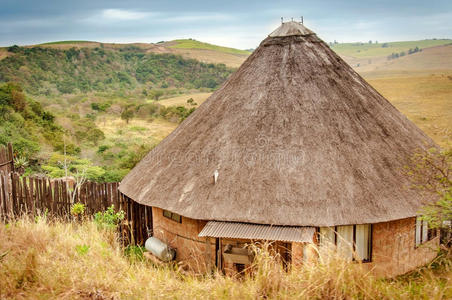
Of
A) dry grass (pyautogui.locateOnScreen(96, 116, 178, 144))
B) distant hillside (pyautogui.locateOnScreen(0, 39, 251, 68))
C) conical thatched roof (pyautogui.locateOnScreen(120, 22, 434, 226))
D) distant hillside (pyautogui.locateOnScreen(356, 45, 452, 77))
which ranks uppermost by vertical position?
distant hillside (pyautogui.locateOnScreen(0, 39, 251, 68))

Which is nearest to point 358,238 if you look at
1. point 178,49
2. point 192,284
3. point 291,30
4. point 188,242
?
point 188,242

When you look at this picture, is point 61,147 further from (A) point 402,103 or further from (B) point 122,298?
(A) point 402,103

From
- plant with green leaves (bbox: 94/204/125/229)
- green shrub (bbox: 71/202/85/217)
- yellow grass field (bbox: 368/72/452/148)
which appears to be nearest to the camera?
plant with green leaves (bbox: 94/204/125/229)

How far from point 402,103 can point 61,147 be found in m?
46.9

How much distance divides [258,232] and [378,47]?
193m

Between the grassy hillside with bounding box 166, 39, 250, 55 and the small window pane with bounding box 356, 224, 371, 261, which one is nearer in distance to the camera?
the small window pane with bounding box 356, 224, 371, 261

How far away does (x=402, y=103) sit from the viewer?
2267 inches

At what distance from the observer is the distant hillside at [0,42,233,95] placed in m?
66.4

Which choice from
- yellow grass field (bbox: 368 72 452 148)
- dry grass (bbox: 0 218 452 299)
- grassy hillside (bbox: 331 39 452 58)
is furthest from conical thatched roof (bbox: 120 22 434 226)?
grassy hillside (bbox: 331 39 452 58)

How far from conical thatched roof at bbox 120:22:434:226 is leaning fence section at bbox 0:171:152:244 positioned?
1.30 m

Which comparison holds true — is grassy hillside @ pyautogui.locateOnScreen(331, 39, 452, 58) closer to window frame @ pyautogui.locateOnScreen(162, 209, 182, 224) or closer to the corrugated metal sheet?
window frame @ pyautogui.locateOnScreen(162, 209, 182, 224)

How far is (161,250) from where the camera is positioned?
958 centimetres

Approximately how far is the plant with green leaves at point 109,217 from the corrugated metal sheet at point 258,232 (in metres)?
4.45

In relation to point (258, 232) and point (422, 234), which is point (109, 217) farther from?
point (422, 234)
